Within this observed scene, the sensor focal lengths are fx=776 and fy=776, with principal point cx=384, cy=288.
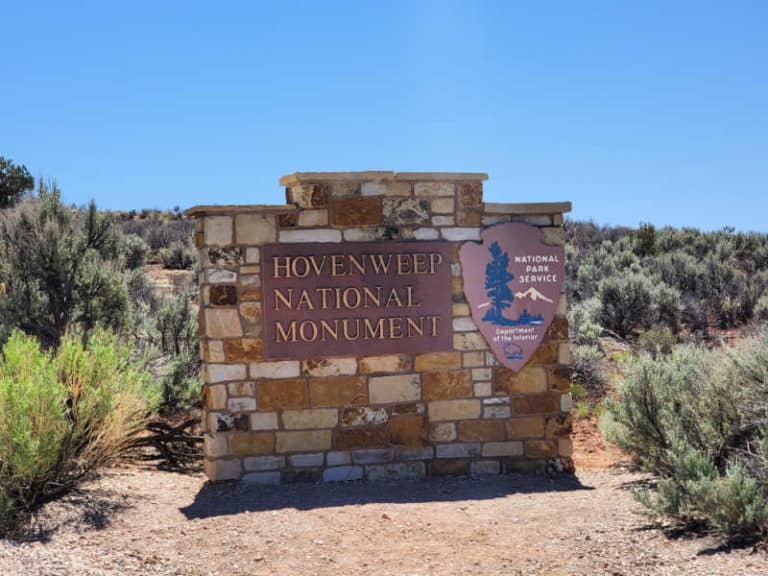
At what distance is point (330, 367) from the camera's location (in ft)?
22.9

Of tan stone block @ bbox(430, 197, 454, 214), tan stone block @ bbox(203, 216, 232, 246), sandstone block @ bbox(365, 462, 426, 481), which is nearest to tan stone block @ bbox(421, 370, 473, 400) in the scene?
sandstone block @ bbox(365, 462, 426, 481)

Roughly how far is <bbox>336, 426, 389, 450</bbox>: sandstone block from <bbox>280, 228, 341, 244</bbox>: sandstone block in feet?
5.67

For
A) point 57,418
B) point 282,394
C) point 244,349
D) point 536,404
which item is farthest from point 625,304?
point 57,418

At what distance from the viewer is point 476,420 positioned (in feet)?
23.9

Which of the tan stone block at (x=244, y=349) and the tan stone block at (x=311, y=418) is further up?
the tan stone block at (x=244, y=349)

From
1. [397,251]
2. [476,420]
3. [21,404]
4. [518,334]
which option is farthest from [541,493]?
[21,404]

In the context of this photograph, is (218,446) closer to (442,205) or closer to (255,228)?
(255,228)

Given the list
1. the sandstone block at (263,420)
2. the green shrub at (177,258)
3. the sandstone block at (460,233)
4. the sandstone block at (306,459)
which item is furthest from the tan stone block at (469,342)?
the green shrub at (177,258)

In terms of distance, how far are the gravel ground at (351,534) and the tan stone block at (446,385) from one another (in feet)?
2.83

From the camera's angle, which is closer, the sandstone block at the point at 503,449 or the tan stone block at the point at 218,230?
the tan stone block at the point at 218,230

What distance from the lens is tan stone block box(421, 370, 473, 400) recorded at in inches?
283

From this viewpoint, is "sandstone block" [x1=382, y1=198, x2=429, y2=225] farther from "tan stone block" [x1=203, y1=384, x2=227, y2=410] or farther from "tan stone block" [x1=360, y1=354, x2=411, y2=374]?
"tan stone block" [x1=203, y1=384, x2=227, y2=410]

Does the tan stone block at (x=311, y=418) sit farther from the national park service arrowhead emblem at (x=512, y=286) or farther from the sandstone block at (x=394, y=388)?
the national park service arrowhead emblem at (x=512, y=286)

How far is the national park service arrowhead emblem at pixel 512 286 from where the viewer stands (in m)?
7.25
